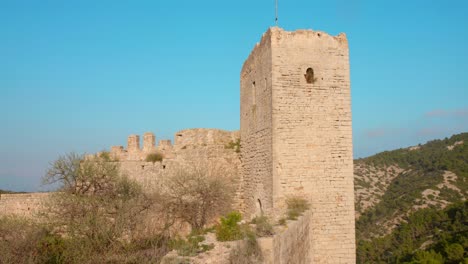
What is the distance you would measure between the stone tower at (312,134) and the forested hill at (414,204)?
15600 mm

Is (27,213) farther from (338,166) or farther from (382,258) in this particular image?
(382,258)

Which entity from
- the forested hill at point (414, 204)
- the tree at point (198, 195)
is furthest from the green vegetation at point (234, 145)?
the forested hill at point (414, 204)

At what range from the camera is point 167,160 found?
13594mm

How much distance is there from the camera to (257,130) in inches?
446

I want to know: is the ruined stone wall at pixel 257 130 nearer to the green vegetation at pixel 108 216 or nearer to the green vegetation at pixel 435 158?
the green vegetation at pixel 108 216

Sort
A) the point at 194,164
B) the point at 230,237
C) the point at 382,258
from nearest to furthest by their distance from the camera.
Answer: the point at 230,237 < the point at 194,164 < the point at 382,258

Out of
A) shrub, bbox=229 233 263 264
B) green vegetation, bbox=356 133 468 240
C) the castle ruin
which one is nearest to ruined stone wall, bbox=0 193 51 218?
the castle ruin

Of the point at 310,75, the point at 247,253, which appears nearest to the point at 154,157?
the point at 310,75

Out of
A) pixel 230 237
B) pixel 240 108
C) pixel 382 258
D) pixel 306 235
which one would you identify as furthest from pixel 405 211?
pixel 230 237

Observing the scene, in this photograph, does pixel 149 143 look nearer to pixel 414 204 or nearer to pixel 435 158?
pixel 414 204

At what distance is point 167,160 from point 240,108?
3012 mm

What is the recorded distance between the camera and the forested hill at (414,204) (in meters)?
29.8

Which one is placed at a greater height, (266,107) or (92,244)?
(266,107)

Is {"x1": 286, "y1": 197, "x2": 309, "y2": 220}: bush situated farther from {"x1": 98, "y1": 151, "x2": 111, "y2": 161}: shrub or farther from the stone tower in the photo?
{"x1": 98, "y1": 151, "x2": 111, "y2": 161}: shrub
